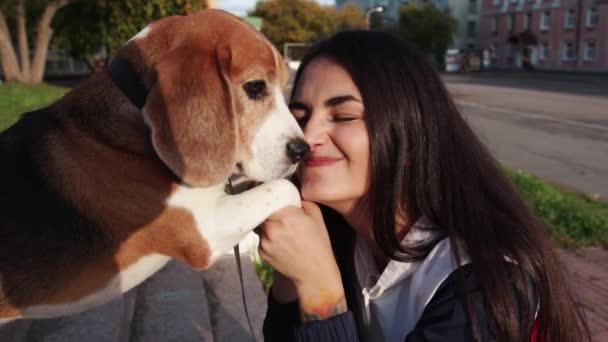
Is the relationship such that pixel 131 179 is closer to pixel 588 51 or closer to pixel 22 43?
pixel 22 43

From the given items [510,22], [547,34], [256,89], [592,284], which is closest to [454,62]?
[547,34]

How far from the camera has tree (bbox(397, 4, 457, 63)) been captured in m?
55.1

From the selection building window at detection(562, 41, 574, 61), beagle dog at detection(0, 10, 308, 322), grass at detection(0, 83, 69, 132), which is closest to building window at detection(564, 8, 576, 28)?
building window at detection(562, 41, 574, 61)

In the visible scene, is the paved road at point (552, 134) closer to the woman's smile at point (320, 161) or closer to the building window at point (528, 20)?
the woman's smile at point (320, 161)

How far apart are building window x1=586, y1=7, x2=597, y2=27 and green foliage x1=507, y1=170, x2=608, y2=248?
141 ft

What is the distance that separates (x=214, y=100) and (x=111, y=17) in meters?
19.3

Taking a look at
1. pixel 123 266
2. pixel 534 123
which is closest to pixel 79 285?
pixel 123 266

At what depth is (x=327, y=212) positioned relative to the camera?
250cm

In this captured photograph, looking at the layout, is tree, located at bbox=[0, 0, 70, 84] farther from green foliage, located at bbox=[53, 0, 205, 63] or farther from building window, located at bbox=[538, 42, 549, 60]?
building window, located at bbox=[538, 42, 549, 60]

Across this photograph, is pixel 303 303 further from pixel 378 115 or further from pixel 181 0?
pixel 181 0

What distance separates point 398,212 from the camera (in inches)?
80.2

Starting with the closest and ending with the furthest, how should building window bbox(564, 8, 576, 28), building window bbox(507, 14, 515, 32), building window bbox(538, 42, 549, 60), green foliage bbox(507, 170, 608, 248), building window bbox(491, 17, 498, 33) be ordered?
green foliage bbox(507, 170, 608, 248) → building window bbox(564, 8, 576, 28) → building window bbox(538, 42, 549, 60) → building window bbox(507, 14, 515, 32) → building window bbox(491, 17, 498, 33)

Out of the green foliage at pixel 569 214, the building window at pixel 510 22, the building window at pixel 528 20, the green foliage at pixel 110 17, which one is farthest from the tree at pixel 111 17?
the building window at pixel 510 22

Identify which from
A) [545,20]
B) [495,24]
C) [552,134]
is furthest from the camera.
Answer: [495,24]
